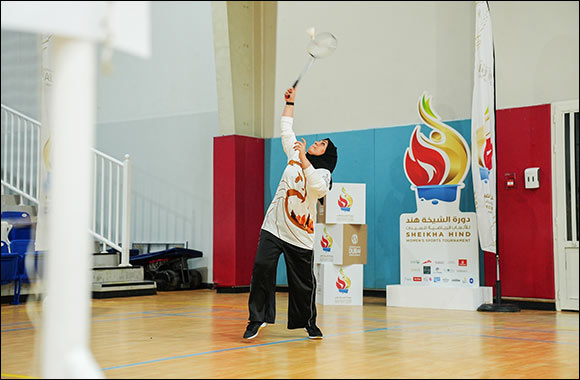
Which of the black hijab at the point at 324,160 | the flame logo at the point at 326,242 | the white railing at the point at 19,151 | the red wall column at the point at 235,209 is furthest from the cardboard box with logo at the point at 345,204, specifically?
the white railing at the point at 19,151

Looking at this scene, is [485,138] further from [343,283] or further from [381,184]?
[343,283]

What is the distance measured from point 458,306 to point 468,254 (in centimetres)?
56

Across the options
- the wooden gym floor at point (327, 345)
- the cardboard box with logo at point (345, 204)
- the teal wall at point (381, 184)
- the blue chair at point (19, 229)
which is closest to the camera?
the wooden gym floor at point (327, 345)

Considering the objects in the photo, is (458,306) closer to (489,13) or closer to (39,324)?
(489,13)

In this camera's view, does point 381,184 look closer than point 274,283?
No

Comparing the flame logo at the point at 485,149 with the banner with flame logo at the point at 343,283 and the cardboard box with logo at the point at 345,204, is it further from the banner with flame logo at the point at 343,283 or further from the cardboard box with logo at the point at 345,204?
the banner with flame logo at the point at 343,283

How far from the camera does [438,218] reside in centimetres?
822

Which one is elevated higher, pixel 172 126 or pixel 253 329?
pixel 172 126

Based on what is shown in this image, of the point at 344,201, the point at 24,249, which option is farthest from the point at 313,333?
the point at 344,201

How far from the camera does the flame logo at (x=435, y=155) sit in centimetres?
823

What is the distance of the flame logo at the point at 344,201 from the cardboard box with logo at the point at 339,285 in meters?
0.67

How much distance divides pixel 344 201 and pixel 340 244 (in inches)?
20.4

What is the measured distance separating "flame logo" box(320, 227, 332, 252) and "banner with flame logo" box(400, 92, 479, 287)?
2.69ft

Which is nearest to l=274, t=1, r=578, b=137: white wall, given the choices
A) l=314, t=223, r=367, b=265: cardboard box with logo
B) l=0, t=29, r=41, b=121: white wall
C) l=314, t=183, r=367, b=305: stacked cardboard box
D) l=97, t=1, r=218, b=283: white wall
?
l=97, t=1, r=218, b=283: white wall
